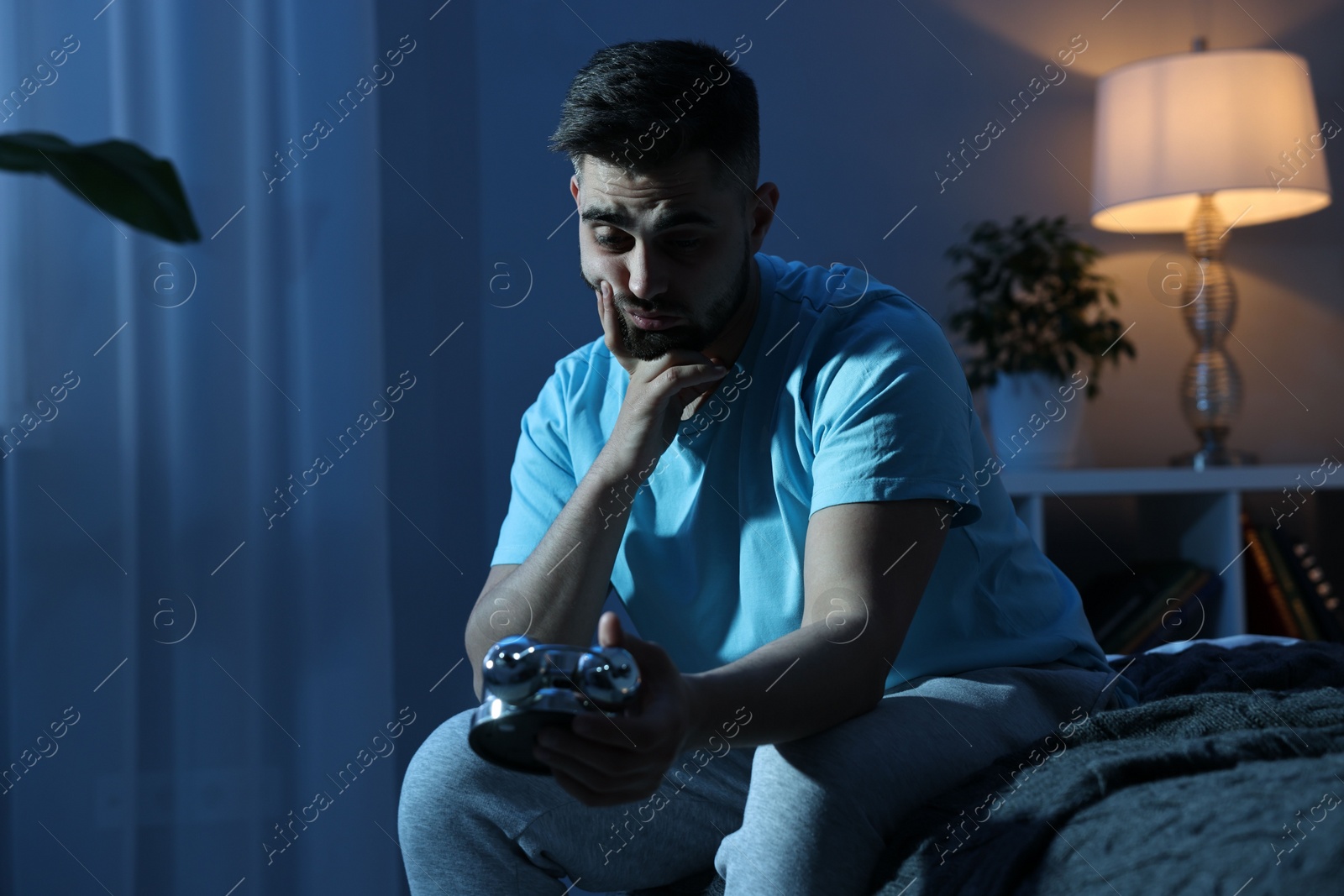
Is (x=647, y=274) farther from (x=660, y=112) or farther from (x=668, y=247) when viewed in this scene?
(x=660, y=112)

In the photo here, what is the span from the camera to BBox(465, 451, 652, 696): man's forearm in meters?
1.01

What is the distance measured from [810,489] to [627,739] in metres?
0.42

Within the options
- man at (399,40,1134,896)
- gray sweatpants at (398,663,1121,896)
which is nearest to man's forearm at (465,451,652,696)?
man at (399,40,1134,896)

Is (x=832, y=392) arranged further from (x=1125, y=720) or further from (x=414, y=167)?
(x=414, y=167)

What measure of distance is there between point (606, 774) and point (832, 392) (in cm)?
41

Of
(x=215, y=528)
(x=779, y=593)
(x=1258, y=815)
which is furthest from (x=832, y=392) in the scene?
(x=215, y=528)

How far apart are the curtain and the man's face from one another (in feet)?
2.45

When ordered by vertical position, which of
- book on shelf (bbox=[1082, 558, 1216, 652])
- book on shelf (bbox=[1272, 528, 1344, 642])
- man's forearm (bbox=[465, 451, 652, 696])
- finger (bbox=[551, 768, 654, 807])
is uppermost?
man's forearm (bbox=[465, 451, 652, 696])

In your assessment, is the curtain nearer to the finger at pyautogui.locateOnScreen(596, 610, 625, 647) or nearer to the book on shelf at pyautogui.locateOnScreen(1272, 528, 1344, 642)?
the finger at pyautogui.locateOnScreen(596, 610, 625, 647)

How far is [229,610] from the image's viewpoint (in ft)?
5.20

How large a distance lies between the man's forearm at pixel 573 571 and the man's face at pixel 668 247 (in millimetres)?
136

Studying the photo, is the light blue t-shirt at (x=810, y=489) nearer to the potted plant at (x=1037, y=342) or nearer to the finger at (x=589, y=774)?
the finger at (x=589, y=774)

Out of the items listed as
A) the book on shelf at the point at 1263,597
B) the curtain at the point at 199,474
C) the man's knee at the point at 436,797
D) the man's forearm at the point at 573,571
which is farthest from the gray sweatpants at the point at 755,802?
the book on shelf at the point at 1263,597

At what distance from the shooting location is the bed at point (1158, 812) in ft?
1.83
